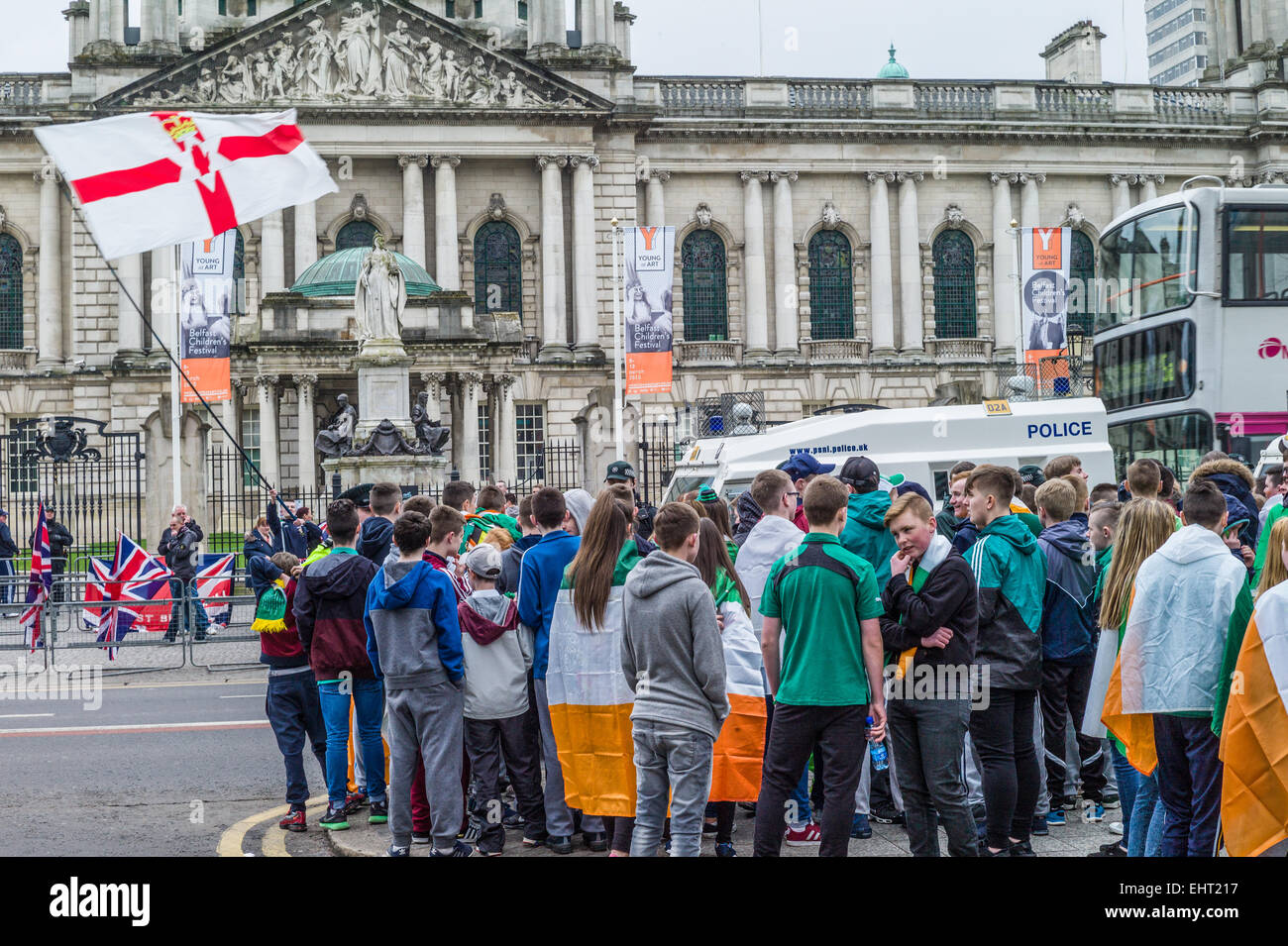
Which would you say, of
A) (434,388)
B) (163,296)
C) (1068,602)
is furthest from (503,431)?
(1068,602)

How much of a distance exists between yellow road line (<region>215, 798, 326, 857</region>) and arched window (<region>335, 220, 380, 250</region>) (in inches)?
1533

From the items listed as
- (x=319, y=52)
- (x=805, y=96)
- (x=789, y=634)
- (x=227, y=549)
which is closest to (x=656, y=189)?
(x=805, y=96)

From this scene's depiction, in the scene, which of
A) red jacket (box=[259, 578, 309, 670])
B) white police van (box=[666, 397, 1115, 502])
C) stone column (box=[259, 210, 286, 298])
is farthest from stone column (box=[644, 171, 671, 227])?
red jacket (box=[259, 578, 309, 670])

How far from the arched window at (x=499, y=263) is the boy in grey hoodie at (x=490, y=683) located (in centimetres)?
3979

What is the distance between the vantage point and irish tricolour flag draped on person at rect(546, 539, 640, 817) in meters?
7.75

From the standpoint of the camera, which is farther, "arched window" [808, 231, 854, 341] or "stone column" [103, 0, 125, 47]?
"arched window" [808, 231, 854, 341]

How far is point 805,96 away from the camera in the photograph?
50.0 metres

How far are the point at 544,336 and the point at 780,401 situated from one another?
8.61 m

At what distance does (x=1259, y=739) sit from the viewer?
545cm

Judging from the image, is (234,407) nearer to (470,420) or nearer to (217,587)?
(470,420)

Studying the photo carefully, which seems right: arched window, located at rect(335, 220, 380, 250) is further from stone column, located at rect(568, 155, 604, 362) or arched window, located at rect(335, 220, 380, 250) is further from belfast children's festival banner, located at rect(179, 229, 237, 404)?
belfast children's festival banner, located at rect(179, 229, 237, 404)

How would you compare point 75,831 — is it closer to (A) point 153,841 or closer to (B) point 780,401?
(A) point 153,841

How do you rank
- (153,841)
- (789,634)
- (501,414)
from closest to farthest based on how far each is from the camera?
(789,634), (153,841), (501,414)

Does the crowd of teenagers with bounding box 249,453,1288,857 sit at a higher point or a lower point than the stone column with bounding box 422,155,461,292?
lower
